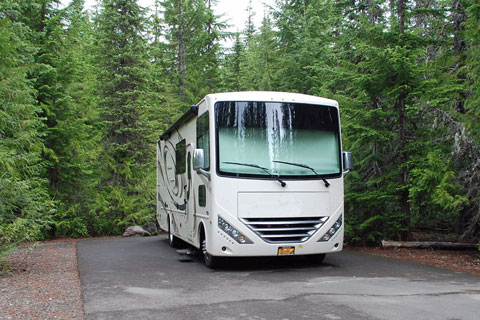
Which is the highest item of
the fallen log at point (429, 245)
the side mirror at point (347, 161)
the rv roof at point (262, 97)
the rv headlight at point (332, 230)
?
the rv roof at point (262, 97)

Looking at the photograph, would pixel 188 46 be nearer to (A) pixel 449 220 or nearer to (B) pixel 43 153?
(B) pixel 43 153

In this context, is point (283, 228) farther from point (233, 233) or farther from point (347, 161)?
point (347, 161)

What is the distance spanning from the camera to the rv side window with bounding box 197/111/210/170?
973 cm

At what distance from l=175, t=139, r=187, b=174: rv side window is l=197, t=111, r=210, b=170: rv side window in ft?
5.54

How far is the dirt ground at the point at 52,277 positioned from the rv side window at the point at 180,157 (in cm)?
351

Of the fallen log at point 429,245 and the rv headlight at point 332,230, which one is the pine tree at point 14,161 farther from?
the fallen log at point 429,245

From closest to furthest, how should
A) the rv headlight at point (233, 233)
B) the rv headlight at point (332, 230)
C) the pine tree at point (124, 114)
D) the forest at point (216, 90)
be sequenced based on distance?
the rv headlight at point (233, 233) → the rv headlight at point (332, 230) → the forest at point (216, 90) → the pine tree at point (124, 114)

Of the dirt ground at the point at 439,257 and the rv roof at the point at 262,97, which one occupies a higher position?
the rv roof at the point at 262,97

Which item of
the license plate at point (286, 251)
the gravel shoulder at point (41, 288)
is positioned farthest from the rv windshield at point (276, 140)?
the gravel shoulder at point (41, 288)

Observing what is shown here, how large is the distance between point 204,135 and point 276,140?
156cm

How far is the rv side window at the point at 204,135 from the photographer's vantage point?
973 centimetres

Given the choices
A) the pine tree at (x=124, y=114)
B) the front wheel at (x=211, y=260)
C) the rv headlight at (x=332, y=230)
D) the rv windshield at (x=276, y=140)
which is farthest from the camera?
the pine tree at (x=124, y=114)

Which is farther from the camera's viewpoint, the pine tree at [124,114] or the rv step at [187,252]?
the pine tree at [124,114]

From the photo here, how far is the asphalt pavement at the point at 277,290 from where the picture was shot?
19.7 ft
